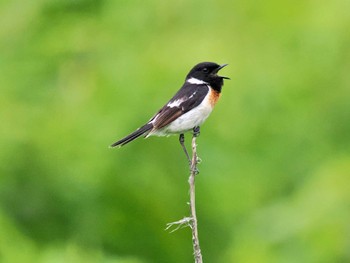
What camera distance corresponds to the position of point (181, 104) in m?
8.37

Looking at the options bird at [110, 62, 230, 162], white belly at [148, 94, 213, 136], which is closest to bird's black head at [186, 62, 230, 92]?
bird at [110, 62, 230, 162]

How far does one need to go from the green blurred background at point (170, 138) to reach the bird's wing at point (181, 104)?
2282 mm

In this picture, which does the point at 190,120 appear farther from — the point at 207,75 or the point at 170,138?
the point at 170,138

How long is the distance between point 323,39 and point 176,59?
2.31 m

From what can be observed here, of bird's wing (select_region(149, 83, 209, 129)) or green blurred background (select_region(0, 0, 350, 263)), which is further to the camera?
green blurred background (select_region(0, 0, 350, 263))

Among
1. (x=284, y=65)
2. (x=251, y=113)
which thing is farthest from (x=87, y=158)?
(x=284, y=65)

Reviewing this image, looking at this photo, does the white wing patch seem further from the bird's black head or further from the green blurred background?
the green blurred background

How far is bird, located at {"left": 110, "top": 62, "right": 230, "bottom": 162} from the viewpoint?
8.24 meters

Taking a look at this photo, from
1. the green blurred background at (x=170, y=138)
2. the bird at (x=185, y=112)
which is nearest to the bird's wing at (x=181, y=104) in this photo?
the bird at (x=185, y=112)

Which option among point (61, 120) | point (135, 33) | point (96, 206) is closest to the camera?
point (96, 206)

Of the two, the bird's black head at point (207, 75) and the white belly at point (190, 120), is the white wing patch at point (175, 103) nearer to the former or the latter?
the white belly at point (190, 120)

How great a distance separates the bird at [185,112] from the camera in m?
8.24

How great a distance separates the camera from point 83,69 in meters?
14.0

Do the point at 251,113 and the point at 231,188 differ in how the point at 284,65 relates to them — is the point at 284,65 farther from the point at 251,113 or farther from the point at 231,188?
the point at 231,188
